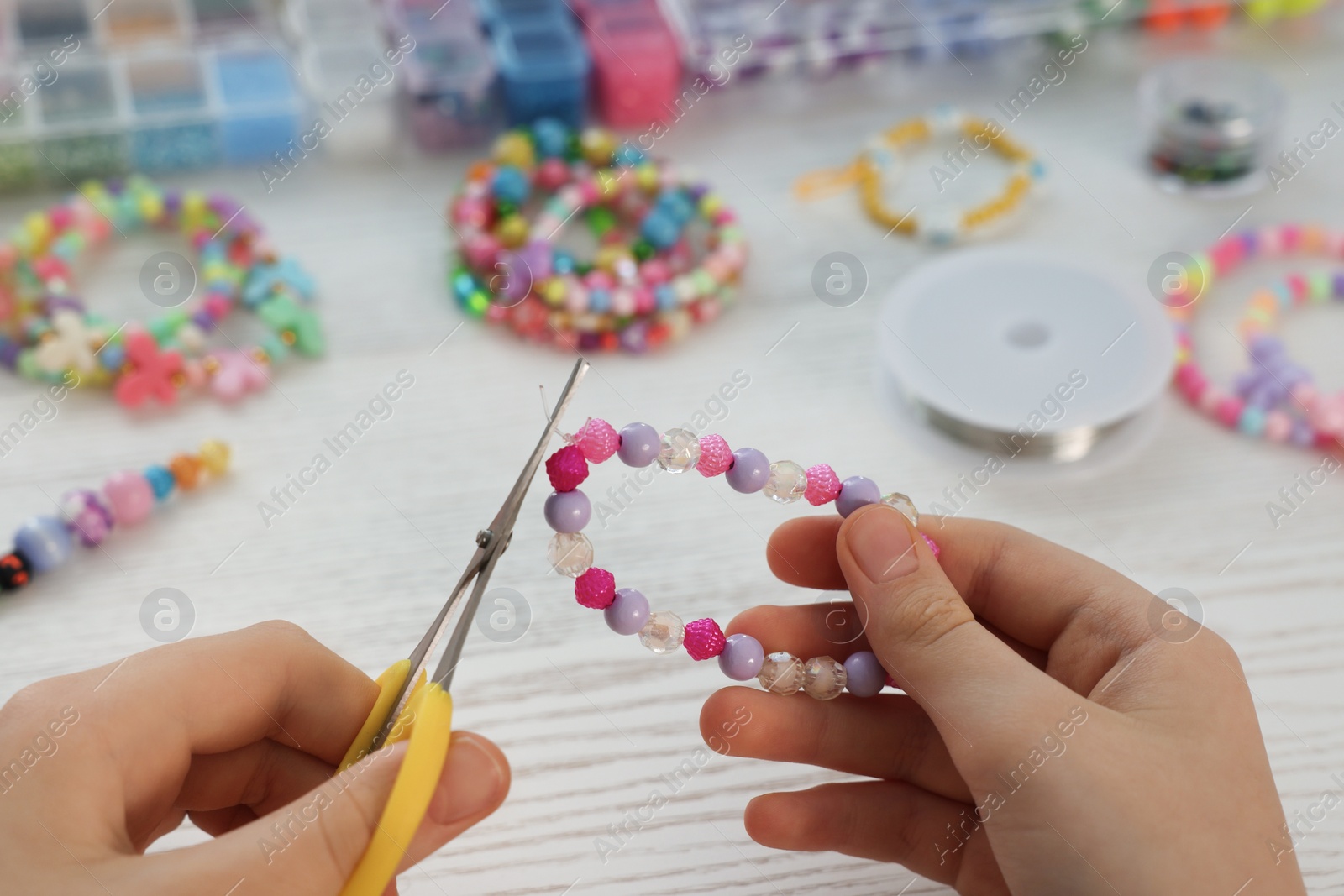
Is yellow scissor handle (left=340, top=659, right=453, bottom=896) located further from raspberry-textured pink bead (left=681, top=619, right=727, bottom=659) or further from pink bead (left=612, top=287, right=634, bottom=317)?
pink bead (left=612, top=287, right=634, bottom=317)

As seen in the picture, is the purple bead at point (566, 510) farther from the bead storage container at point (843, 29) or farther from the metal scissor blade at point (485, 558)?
the bead storage container at point (843, 29)

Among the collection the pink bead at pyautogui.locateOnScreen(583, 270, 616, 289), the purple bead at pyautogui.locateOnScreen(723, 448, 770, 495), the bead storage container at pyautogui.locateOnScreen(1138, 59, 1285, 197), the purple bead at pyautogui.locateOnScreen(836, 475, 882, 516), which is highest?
the purple bead at pyautogui.locateOnScreen(723, 448, 770, 495)

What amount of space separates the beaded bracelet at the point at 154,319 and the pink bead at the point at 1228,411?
861mm

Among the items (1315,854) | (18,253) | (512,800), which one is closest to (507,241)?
(18,253)

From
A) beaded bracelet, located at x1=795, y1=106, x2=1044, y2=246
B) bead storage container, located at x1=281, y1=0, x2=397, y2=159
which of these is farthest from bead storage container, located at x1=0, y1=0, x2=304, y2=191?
beaded bracelet, located at x1=795, y1=106, x2=1044, y2=246

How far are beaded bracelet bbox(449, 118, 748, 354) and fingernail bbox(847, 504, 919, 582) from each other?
493 mm

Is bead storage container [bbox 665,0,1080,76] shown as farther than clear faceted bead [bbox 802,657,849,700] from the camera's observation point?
Yes

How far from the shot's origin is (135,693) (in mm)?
658

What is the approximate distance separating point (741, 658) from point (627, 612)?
0.09 m

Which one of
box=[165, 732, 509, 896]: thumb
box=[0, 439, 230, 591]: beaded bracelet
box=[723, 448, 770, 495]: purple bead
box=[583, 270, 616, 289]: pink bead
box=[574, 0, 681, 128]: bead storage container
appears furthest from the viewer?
box=[574, 0, 681, 128]: bead storage container

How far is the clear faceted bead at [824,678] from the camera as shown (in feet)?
2.67

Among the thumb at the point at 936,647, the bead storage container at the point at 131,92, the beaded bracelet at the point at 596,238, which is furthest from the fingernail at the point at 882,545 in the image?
the bead storage container at the point at 131,92

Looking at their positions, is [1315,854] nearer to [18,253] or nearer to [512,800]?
[512,800]

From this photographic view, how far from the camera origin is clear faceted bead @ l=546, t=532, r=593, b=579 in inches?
29.5
